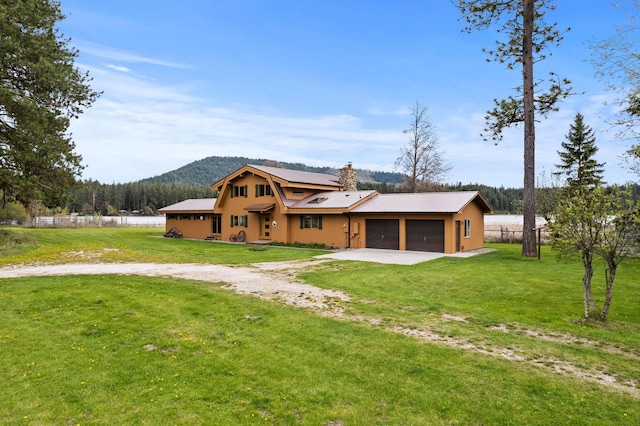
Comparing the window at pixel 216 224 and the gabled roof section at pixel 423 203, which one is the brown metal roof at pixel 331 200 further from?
the window at pixel 216 224

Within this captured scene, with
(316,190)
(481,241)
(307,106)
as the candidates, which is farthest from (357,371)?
(307,106)

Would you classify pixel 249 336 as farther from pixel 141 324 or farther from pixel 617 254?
pixel 617 254

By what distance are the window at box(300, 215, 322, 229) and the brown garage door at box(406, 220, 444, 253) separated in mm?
6318

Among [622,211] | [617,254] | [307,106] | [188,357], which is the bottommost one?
[188,357]

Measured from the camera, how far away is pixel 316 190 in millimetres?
29875

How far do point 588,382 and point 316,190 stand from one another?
25.5m

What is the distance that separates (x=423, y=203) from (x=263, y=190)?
12201mm

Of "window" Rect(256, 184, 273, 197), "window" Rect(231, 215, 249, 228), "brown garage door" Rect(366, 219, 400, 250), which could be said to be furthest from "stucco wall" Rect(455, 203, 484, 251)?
"window" Rect(231, 215, 249, 228)

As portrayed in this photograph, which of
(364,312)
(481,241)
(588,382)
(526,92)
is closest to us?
(588,382)

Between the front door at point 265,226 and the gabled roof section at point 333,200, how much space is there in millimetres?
2735

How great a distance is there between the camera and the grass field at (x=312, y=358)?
14.1ft

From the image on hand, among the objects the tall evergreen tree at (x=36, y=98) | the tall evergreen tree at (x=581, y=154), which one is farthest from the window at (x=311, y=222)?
the tall evergreen tree at (x=581, y=154)

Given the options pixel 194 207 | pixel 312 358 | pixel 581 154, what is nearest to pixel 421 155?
pixel 581 154

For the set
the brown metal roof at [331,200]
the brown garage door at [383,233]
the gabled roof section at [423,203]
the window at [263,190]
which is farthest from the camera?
the window at [263,190]
